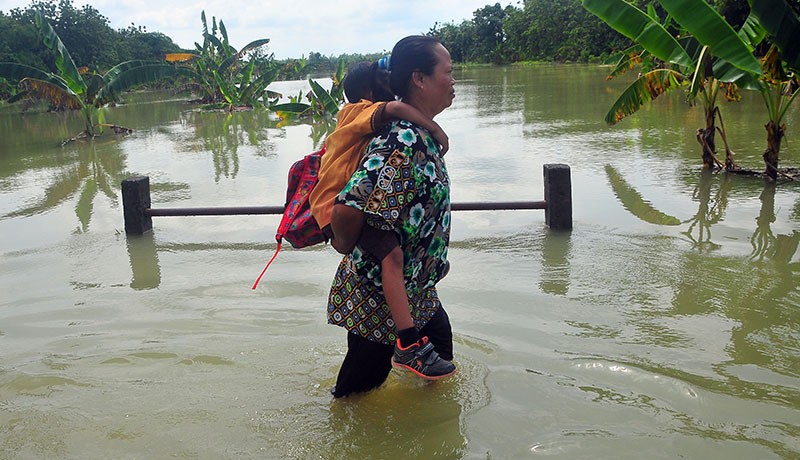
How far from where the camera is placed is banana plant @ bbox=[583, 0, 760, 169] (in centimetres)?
534

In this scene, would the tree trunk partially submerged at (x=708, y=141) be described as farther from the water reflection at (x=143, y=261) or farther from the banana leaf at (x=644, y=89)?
the water reflection at (x=143, y=261)

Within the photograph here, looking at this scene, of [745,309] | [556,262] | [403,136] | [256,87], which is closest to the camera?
[403,136]

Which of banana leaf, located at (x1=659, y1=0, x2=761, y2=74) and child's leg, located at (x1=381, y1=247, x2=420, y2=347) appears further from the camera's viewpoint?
banana leaf, located at (x1=659, y1=0, x2=761, y2=74)

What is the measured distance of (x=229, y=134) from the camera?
1658cm

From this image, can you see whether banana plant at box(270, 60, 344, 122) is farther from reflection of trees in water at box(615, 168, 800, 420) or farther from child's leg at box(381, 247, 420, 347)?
child's leg at box(381, 247, 420, 347)

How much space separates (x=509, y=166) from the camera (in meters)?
9.52

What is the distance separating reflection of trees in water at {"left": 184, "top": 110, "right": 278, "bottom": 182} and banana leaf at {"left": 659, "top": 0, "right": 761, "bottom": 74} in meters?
6.68

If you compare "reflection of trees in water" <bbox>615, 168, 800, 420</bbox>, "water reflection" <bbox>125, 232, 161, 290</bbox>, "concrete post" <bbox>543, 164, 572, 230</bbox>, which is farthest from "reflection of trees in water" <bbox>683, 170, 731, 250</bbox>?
"water reflection" <bbox>125, 232, 161, 290</bbox>

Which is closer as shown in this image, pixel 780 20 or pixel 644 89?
pixel 780 20

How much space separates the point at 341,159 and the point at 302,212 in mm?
282

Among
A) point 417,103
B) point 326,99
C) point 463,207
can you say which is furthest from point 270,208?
point 326,99

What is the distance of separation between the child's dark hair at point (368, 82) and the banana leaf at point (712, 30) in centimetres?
349

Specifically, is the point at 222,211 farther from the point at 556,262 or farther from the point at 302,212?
the point at 302,212

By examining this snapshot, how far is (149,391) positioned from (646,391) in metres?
2.33
